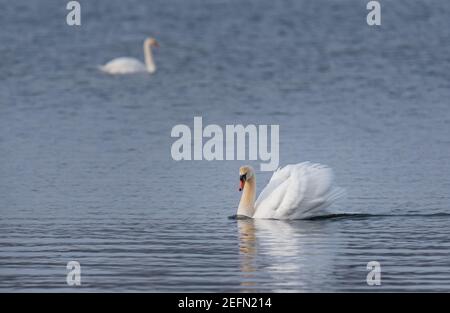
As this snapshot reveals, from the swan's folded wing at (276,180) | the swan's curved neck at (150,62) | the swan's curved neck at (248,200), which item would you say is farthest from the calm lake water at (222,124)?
the swan's curved neck at (150,62)

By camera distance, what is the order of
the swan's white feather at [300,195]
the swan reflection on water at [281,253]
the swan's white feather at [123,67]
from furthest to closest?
the swan's white feather at [123,67]
the swan's white feather at [300,195]
the swan reflection on water at [281,253]

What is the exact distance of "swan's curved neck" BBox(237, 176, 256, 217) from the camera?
1623cm

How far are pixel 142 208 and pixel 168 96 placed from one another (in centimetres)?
989

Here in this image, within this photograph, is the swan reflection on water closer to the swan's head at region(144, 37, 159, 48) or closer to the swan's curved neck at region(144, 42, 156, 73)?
the swan's curved neck at region(144, 42, 156, 73)

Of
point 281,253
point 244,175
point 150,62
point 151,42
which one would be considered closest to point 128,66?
point 150,62

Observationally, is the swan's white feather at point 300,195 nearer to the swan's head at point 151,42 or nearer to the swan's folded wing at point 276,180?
the swan's folded wing at point 276,180

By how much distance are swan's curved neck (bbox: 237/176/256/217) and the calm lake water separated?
0.65 ft

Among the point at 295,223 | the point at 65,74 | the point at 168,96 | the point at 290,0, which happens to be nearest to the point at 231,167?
the point at 295,223

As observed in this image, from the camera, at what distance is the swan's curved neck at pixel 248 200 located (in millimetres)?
16234

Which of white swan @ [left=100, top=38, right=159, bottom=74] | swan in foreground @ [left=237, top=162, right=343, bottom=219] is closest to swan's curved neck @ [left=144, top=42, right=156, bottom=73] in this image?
white swan @ [left=100, top=38, right=159, bottom=74]

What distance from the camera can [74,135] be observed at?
21.5 m

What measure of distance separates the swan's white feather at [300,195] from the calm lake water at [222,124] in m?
0.21

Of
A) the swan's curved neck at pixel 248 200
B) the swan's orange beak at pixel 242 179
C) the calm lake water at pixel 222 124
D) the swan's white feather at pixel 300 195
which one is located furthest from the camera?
the swan's orange beak at pixel 242 179

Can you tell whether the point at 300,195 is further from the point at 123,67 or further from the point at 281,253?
the point at 123,67
